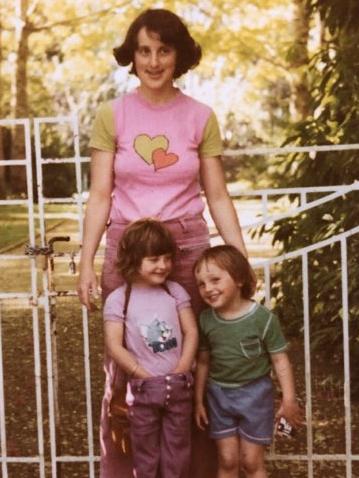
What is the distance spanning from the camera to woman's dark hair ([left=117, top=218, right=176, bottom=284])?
319 cm

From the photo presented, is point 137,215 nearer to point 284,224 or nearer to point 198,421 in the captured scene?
point 198,421

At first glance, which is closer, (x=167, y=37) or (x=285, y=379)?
(x=167, y=37)

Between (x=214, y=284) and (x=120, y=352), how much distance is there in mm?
417

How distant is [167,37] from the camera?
323 cm

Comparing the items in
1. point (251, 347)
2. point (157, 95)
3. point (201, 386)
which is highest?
point (157, 95)

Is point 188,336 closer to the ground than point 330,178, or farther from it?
closer to the ground

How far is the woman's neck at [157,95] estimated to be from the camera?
3328 mm

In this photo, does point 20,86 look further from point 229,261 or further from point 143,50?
point 229,261

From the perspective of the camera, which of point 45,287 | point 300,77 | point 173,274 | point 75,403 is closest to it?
point 173,274

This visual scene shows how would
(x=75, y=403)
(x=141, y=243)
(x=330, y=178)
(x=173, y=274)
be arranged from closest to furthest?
(x=141, y=243), (x=173, y=274), (x=75, y=403), (x=330, y=178)

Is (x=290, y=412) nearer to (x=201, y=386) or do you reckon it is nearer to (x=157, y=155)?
(x=201, y=386)

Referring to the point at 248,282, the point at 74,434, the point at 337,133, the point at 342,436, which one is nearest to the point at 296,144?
the point at 337,133

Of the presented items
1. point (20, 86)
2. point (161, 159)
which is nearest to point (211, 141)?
point (161, 159)

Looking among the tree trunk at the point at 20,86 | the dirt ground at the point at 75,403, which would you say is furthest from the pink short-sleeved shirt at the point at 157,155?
the tree trunk at the point at 20,86
